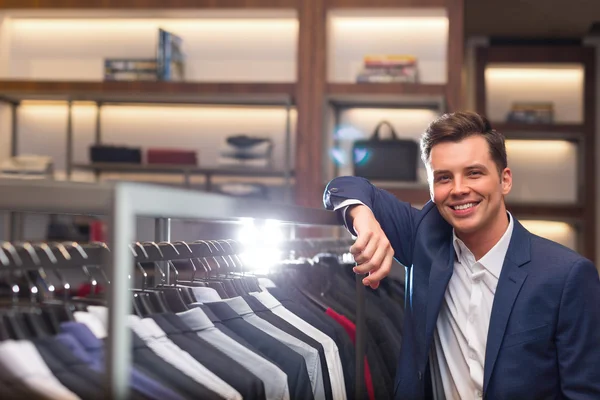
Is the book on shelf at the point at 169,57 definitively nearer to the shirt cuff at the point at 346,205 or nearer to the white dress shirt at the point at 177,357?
the shirt cuff at the point at 346,205

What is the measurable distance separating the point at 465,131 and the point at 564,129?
5.11m

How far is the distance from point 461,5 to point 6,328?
4.06 meters

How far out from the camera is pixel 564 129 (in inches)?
250

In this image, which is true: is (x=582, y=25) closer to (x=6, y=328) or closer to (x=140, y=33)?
(x=140, y=33)

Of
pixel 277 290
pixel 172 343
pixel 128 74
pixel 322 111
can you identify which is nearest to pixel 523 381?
pixel 277 290

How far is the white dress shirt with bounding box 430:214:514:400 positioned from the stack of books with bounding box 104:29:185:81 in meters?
3.27

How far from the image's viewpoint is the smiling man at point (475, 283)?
145 cm

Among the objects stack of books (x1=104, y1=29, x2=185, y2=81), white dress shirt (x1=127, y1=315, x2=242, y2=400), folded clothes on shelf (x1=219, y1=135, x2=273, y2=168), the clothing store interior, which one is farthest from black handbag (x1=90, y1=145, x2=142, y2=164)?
white dress shirt (x1=127, y1=315, x2=242, y2=400)

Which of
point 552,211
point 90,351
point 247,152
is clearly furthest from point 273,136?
point 90,351

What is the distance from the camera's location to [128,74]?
4656mm

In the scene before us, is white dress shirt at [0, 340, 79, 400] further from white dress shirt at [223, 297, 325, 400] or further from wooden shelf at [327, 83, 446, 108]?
wooden shelf at [327, 83, 446, 108]

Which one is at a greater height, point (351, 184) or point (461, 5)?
point (461, 5)

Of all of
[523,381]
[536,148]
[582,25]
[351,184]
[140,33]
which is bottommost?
[523,381]

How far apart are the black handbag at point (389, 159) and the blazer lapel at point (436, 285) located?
2615 mm
